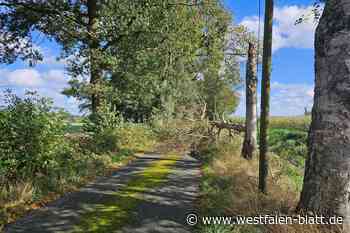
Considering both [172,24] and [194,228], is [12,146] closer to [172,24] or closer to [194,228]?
[194,228]

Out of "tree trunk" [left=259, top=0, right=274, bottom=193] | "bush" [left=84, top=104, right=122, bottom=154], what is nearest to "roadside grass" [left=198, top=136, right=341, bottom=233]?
"tree trunk" [left=259, top=0, right=274, bottom=193]

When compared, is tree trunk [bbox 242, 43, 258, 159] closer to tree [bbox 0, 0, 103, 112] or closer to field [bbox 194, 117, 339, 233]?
field [bbox 194, 117, 339, 233]

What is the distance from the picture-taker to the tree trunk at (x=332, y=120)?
5.71m

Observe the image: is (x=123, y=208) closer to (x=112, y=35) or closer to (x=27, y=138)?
Result: (x=27, y=138)

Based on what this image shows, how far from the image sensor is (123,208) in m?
7.96

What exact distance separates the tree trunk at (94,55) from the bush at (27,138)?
767cm

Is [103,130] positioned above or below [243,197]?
above

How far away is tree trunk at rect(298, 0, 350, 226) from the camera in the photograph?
5707mm

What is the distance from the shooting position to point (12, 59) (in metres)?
18.4

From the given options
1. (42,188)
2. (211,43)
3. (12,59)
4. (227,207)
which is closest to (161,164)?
(42,188)

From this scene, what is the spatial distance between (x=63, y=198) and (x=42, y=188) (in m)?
0.73
